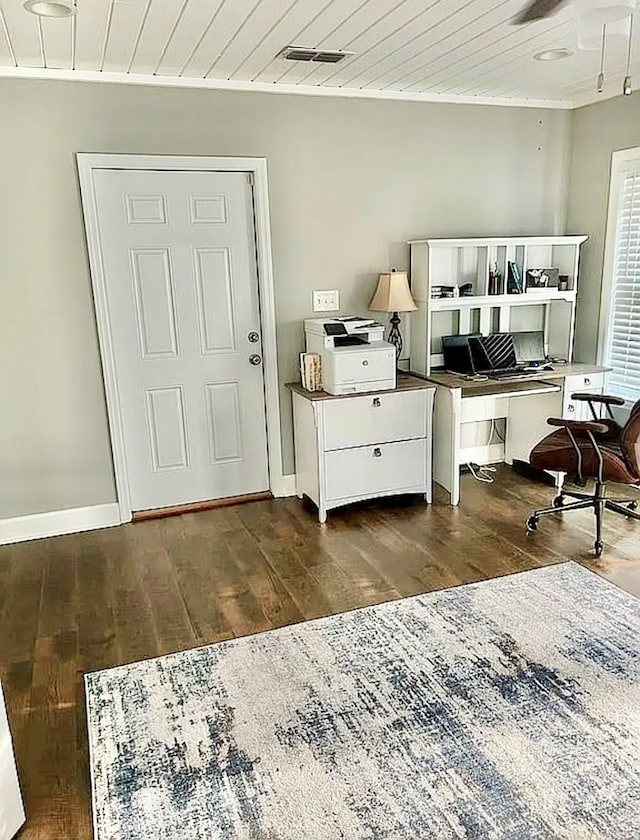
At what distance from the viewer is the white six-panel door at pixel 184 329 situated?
11.7ft

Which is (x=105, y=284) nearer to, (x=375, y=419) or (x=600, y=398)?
(x=375, y=419)

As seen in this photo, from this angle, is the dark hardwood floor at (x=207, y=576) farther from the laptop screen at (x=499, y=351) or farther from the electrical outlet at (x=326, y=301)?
the electrical outlet at (x=326, y=301)

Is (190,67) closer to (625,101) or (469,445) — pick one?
(625,101)

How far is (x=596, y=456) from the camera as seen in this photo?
3.26 meters

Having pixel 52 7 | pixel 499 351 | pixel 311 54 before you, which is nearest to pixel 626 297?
pixel 499 351

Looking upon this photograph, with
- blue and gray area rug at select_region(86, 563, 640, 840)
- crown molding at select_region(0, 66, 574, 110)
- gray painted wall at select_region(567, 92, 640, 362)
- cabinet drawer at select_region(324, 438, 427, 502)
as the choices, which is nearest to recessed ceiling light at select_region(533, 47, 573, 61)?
crown molding at select_region(0, 66, 574, 110)

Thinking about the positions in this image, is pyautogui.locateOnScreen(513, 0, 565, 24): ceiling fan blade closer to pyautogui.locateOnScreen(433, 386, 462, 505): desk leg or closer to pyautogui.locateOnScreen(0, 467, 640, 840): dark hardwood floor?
pyautogui.locateOnScreen(433, 386, 462, 505): desk leg

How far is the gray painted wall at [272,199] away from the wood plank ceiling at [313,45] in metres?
0.14

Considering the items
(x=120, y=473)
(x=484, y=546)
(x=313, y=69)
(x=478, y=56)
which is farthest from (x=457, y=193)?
(x=120, y=473)

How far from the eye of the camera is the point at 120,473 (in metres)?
3.77

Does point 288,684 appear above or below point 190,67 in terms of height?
below

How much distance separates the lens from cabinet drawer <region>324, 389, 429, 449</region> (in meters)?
3.65

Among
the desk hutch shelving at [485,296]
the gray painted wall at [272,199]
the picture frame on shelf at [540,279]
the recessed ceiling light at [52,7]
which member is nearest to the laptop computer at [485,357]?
the desk hutch shelving at [485,296]

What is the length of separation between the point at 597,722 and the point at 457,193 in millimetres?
3191
